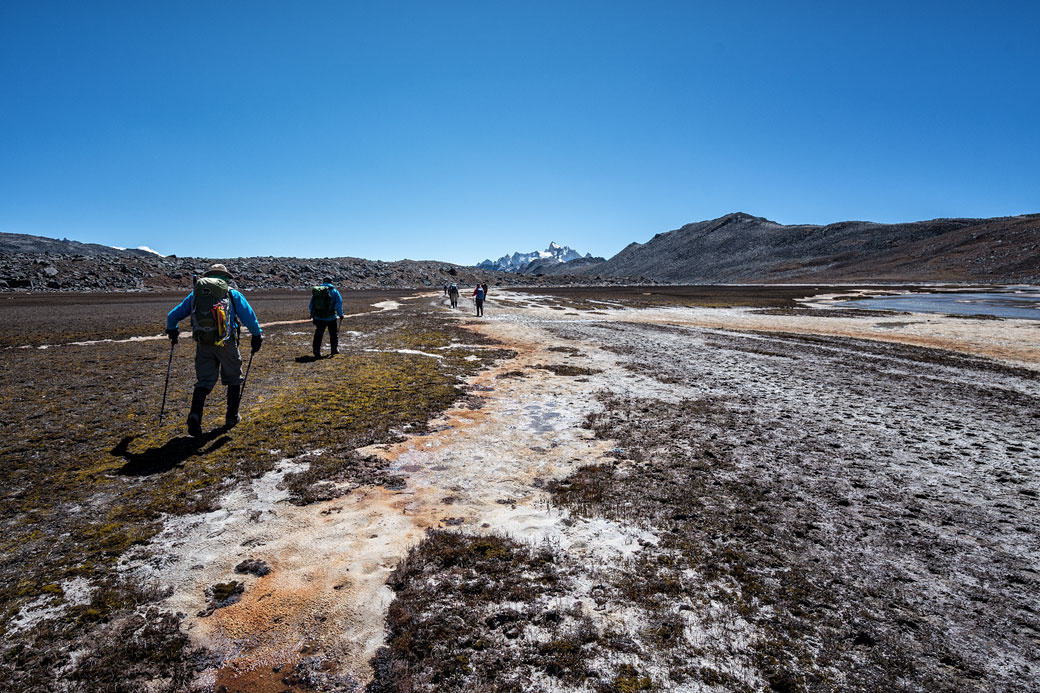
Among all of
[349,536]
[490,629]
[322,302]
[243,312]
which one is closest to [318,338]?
[322,302]

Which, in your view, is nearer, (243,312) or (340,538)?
(340,538)

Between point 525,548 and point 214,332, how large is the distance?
7351 millimetres

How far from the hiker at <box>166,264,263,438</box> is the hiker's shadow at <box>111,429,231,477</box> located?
0.31 metres

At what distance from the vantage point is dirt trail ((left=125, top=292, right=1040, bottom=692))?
12.5ft

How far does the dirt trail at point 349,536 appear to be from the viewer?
149 inches

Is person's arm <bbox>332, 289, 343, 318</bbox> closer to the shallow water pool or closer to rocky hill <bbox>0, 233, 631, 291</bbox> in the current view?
the shallow water pool

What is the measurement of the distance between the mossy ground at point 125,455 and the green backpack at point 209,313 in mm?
1829

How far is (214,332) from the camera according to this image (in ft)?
28.6

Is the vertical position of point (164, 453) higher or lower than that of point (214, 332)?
lower

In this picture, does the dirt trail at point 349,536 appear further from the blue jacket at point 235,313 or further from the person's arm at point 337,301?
the person's arm at point 337,301

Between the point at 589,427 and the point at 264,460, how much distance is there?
613 cm

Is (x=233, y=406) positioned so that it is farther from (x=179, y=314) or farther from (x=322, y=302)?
(x=322, y=302)

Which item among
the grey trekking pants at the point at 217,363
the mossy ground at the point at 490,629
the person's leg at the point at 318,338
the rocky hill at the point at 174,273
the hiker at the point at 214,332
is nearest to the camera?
the mossy ground at the point at 490,629

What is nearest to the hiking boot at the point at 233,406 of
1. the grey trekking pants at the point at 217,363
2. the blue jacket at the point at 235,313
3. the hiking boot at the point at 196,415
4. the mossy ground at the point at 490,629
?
the grey trekking pants at the point at 217,363
